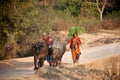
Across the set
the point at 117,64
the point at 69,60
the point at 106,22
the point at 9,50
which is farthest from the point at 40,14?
the point at 117,64

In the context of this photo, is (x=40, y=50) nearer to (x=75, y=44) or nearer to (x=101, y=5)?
(x=75, y=44)

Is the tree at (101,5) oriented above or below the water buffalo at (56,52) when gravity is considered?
below

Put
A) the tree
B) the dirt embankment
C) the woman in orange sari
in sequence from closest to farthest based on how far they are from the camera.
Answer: the dirt embankment < the woman in orange sari < the tree

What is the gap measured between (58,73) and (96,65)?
3.85 m

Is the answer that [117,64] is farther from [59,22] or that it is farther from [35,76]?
[59,22]

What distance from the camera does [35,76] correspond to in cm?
1370

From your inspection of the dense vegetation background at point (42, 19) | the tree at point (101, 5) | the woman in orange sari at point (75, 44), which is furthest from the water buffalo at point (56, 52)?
the tree at point (101, 5)

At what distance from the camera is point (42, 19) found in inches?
1061

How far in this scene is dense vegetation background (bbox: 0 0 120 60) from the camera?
20.3 meters

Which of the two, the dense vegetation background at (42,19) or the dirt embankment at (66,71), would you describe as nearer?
the dirt embankment at (66,71)

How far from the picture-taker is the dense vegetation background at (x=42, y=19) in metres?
20.3

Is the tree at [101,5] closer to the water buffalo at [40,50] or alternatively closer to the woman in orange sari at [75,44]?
the woman in orange sari at [75,44]

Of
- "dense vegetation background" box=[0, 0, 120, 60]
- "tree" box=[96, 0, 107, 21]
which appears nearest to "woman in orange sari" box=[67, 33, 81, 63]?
"dense vegetation background" box=[0, 0, 120, 60]

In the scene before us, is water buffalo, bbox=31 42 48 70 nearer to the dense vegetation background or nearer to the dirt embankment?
the dirt embankment
